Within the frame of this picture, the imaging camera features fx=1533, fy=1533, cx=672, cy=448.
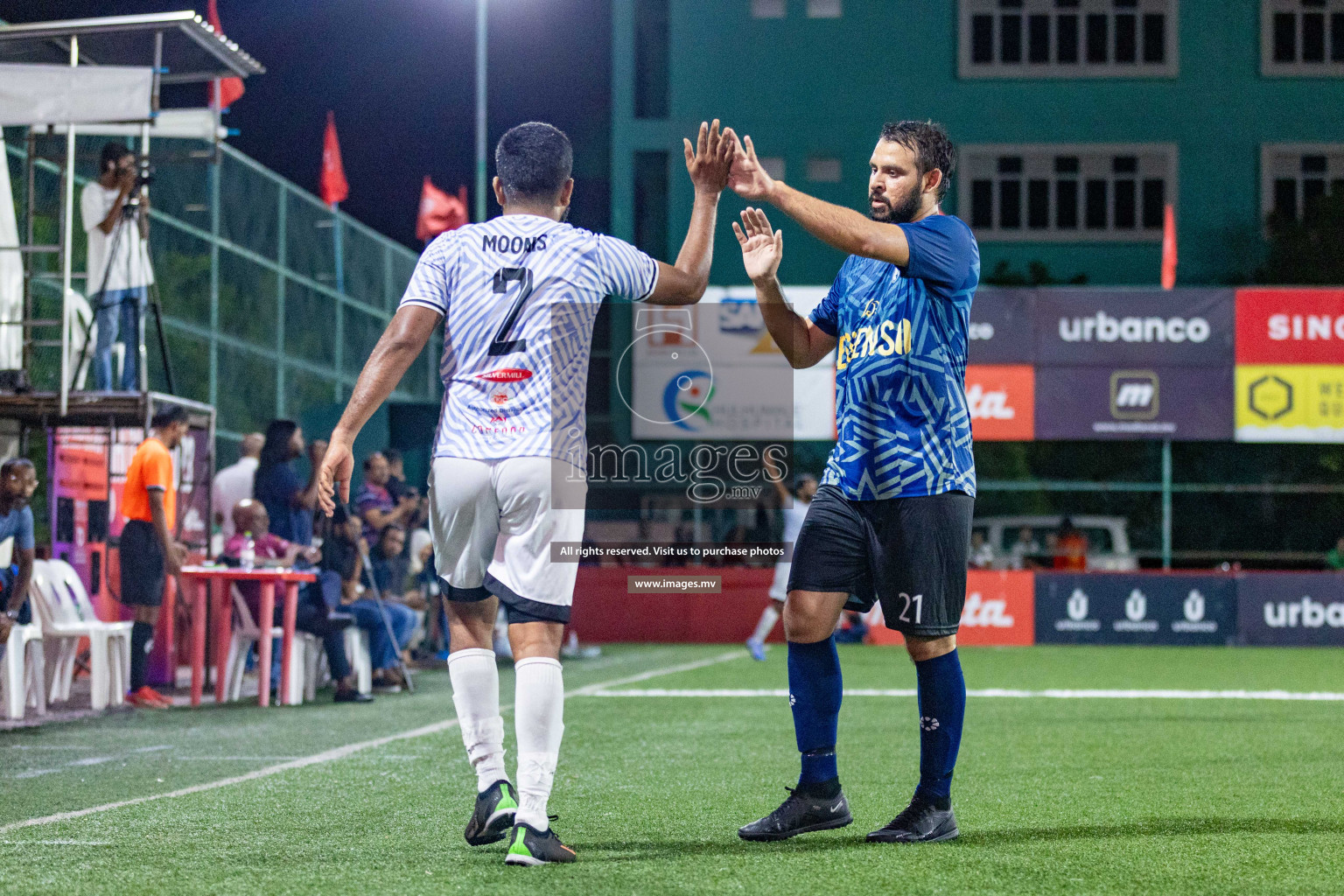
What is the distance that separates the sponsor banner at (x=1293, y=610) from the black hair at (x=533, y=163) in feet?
60.2

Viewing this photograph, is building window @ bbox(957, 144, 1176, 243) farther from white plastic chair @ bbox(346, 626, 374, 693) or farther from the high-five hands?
the high-five hands

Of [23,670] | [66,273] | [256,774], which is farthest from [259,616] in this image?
[256,774]

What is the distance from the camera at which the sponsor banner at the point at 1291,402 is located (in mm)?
20500

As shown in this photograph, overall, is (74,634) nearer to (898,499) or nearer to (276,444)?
(276,444)

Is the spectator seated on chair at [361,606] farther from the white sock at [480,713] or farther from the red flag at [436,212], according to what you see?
the red flag at [436,212]

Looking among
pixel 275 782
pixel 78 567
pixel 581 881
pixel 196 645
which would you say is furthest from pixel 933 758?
pixel 78 567

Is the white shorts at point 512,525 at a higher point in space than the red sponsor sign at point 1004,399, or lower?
lower

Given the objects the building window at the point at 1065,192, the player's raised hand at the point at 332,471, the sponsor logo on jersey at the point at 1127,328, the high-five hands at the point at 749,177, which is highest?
the building window at the point at 1065,192

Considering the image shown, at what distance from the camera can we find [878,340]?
4.82 meters

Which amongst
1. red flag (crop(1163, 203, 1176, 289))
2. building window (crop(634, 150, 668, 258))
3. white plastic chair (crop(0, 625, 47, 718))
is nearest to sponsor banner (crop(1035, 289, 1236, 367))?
red flag (crop(1163, 203, 1176, 289))

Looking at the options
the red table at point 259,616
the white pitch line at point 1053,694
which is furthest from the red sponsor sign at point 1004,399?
the red table at point 259,616

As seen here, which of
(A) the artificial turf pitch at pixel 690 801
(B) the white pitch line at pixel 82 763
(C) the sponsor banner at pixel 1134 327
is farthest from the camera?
(C) the sponsor banner at pixel 1134 327

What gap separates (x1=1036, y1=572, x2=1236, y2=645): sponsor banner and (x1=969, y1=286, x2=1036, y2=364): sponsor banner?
120 inches

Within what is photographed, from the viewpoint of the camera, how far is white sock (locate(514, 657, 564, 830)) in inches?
167
